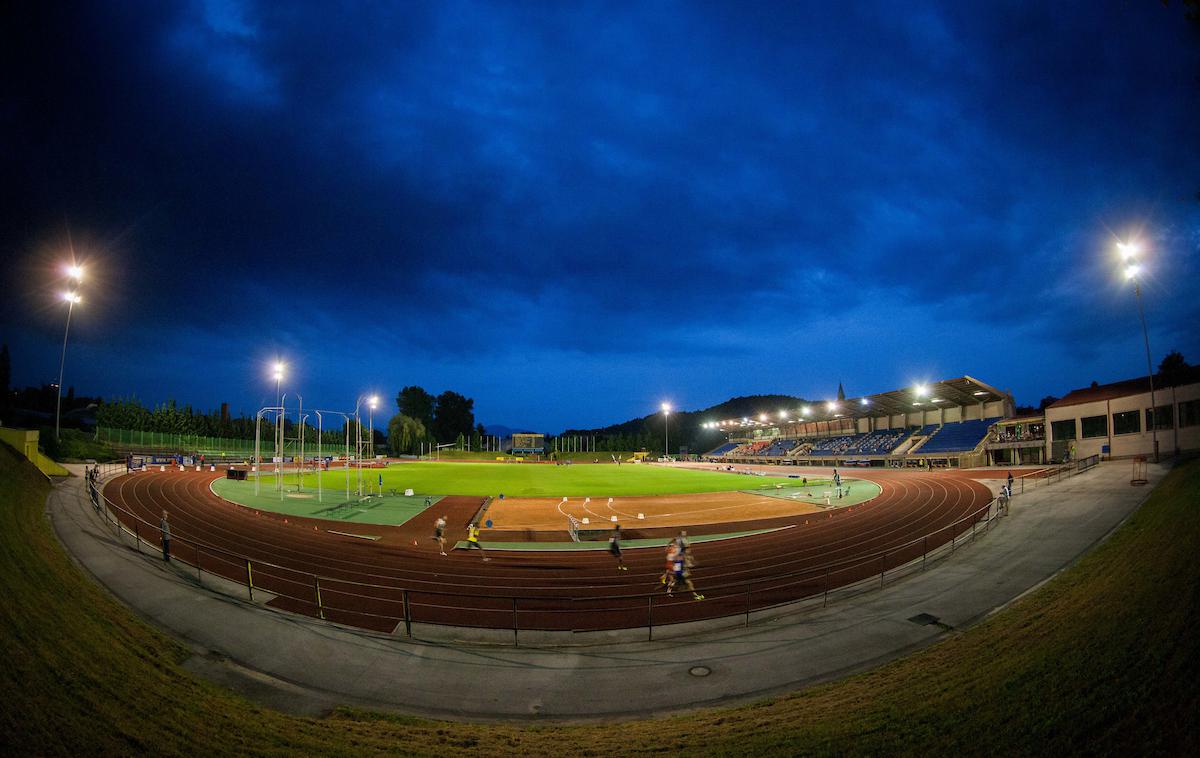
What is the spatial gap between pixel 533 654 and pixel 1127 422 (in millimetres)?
55849

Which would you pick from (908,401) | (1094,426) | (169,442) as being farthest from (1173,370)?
(169,442)

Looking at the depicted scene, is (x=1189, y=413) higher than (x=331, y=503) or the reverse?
higher

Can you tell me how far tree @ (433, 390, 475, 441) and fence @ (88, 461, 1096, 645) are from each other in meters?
152

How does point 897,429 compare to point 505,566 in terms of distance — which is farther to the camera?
point 897,429

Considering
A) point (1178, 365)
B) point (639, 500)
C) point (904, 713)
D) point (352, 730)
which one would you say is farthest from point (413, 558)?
point (1178, 365)

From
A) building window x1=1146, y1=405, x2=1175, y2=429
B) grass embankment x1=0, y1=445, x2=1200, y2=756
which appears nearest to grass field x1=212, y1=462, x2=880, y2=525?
building window x1=1146, y1=405, x2=1175, y2=429

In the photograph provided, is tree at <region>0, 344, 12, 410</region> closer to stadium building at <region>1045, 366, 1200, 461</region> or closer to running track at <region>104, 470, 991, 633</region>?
running track at <region>104, 470, 991, 633</region>

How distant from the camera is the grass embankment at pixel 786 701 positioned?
4.83m

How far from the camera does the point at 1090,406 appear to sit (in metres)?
45.1

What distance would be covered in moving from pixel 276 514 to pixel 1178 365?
2972 inches

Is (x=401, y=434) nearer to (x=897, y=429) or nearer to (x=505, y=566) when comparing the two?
(x=897, y=429)

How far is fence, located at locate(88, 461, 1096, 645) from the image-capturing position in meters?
12.8

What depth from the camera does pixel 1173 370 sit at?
142 feet

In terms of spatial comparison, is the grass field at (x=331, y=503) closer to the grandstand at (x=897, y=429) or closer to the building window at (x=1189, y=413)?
the building window at (x=1189, y=413)
